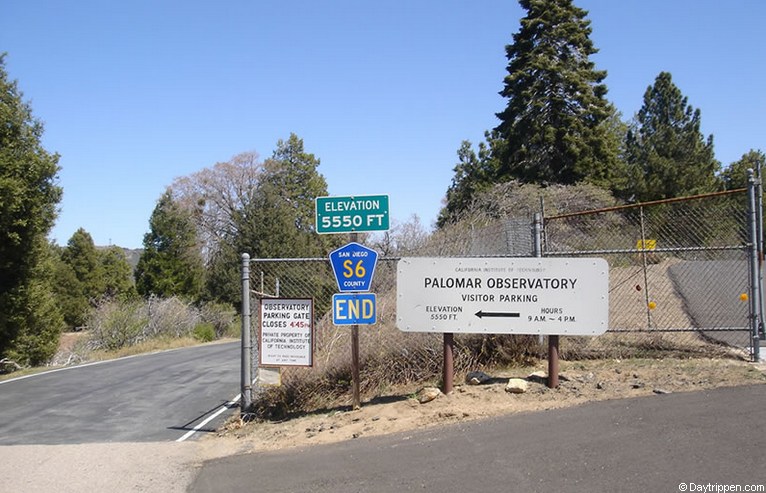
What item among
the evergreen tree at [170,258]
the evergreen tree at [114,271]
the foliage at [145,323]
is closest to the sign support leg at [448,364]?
the foliage at [145,323]

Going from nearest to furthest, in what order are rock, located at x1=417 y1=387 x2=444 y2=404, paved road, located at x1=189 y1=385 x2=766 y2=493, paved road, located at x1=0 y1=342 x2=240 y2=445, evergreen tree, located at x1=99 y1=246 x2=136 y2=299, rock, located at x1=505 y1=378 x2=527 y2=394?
paved road, located at x1=189 y1=385 x2=766 y2=493 → rock, located at x1=505 y1=378 x2=527 y2=394 → rock, located at x1=417 y1=387 x2=444 y2=404 → paved road, located at x1=0 y1=342 x2=240 y2=445 → evergreen tree, located at x1=99 y1=246 x2=136 y2=299

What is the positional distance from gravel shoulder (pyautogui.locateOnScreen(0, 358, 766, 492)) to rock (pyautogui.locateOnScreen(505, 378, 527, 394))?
0.07 meters

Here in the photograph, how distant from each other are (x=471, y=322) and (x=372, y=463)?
2.14m

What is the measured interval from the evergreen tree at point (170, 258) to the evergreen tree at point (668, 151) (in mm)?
28568

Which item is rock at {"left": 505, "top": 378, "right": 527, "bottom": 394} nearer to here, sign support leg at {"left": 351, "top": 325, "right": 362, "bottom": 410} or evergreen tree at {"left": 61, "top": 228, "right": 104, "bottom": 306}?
sign support leg at {"left": 351, "top": 325, "right": 362, "bottom": 410}

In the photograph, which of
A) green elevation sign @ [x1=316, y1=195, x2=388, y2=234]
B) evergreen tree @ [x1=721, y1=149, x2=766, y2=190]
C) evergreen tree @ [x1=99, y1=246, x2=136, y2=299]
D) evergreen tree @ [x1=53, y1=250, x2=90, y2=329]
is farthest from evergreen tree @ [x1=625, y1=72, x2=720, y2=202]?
evergreen tree @ [x1=99, y1=246, x2=136, y2=299]

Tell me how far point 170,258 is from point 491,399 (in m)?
40.7

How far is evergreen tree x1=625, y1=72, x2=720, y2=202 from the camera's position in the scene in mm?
26984

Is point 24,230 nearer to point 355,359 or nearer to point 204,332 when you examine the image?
point 204,332

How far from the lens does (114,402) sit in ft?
34.8

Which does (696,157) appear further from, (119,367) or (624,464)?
(624,464)

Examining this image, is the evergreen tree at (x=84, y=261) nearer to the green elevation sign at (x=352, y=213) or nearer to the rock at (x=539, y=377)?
the green elevation sign at (x=352, y=213)

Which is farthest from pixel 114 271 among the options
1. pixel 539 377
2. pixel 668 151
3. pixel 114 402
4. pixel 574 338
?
pixel 539 377

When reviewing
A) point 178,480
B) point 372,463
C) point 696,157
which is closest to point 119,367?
point 178,480
